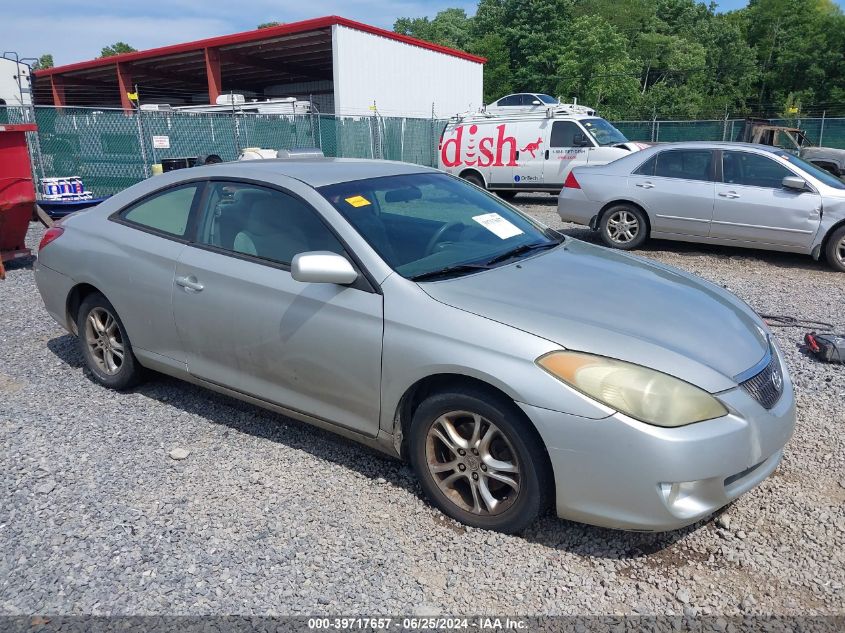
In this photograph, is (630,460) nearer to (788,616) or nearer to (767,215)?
(788,616)

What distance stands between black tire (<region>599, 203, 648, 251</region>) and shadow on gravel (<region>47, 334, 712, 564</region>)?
21.4 feet

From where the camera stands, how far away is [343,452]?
3.66 meters

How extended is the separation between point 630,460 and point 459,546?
0.85 meters

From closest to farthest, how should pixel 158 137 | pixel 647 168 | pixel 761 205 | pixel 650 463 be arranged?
pixel 650 463 < pixel 761 205 < pixel 647 168 < pixel 158 137

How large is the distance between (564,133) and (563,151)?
0.39 metres

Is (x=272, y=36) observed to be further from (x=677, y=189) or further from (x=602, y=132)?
(x=677, y=189)

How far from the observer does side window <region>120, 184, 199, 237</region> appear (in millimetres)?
3939

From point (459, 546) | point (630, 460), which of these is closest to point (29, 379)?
point (459, 546)

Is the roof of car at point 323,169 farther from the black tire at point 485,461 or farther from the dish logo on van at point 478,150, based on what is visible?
the dish logo on van at point 478,150

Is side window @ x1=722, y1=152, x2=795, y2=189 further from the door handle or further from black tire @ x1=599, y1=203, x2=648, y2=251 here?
the door handle

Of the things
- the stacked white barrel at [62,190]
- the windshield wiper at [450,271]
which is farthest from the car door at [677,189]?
the stacked white barrel at [62,190]

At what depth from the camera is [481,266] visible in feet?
10.9

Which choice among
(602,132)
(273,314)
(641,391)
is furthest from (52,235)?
(602,132)

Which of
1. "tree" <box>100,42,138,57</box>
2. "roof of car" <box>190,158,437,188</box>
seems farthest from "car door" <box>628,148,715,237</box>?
Result: "tree" <box>100,42,138,57</box>
